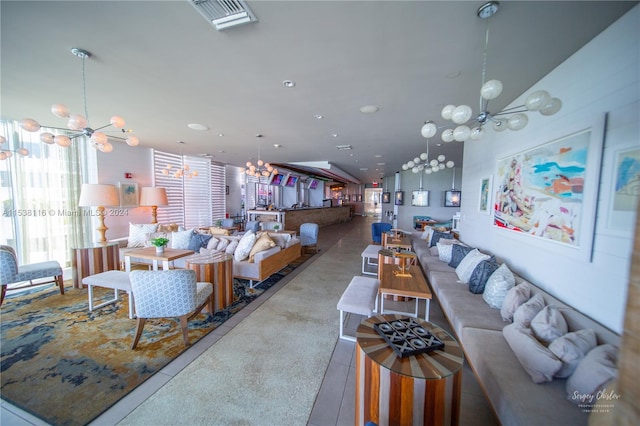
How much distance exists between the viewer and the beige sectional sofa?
1.33 meters

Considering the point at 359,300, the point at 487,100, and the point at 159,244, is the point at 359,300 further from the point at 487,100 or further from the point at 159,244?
the point at 159,244

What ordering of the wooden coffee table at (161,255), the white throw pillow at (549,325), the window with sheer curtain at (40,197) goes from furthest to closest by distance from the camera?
the window with sheer curtain at (40,197) → the wooden coffee table at (161,255) → the white throw pillow at (549,325)

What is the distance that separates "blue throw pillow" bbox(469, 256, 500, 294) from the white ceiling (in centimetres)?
231

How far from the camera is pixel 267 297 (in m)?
3.79

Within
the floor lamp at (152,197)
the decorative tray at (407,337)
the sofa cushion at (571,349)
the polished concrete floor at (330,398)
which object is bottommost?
the polished concrete floor at (330,398)

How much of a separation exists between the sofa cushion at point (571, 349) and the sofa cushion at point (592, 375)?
83 millimetres

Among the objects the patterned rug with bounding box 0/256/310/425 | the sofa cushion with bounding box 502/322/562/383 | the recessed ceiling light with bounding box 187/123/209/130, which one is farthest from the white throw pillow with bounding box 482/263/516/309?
the recessed ceiling light with bounding box 187/123/209/130

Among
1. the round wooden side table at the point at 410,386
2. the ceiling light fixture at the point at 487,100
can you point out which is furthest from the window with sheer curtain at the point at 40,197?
the ceiling light fixture at the point at 487,100

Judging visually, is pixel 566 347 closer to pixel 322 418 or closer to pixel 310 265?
pixel 322 418

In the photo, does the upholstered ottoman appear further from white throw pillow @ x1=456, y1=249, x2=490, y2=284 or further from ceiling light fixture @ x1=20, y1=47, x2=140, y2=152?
white throw pillow @ x1=456, y1=249, x2=490, y2=284

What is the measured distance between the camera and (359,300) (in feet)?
8.77

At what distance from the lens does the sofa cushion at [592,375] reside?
1271 millimetres

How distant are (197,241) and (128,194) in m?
3.18

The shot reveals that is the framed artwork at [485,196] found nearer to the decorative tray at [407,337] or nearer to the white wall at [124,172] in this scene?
the decorative tray at [407,337]
